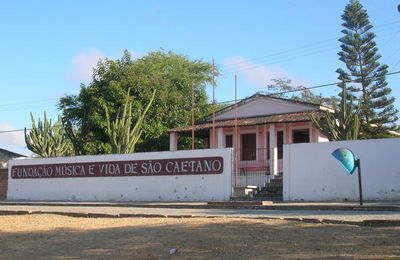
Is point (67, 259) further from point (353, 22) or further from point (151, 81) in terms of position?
point (353, 22)

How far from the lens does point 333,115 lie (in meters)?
23.9

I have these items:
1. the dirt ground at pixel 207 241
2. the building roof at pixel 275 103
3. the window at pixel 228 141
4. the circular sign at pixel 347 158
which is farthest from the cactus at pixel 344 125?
the dirt ground at pixel 207 241

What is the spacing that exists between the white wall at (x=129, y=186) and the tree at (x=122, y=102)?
5.00 meters

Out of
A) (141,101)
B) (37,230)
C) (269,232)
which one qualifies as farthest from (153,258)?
(141,101)

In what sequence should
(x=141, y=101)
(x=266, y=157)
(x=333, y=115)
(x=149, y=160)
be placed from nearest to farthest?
1. (x=333, y=115)
2. (x=149, y=160)
3. (x=266, y=157)
4. (x=141, y=101)

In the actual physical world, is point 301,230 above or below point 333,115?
below

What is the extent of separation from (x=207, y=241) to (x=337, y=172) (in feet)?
40.1

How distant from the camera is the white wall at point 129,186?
23.5m

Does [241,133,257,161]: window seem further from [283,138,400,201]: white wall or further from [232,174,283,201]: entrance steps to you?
[283,138,400,201]: white wall

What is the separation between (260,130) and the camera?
99.9ft

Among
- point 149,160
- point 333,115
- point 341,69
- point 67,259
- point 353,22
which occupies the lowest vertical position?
point 67,259

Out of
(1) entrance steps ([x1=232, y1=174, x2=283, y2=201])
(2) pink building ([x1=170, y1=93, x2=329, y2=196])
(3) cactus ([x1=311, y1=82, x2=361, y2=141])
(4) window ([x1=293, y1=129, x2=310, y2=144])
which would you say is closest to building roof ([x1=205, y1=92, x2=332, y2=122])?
(2) pink building ([x1=170, y1=93, x2=329, y2=196])

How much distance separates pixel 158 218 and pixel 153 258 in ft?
20.2

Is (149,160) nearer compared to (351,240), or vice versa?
(351,240)
